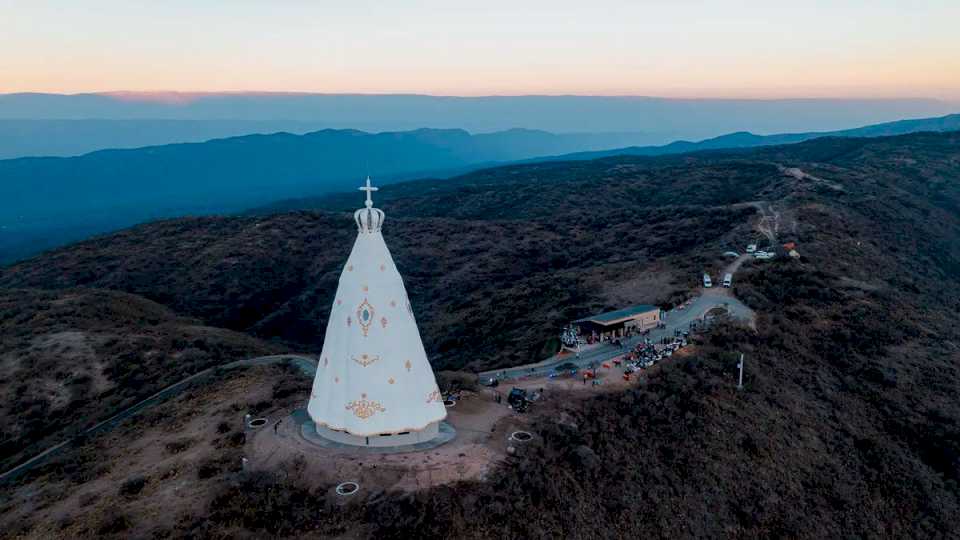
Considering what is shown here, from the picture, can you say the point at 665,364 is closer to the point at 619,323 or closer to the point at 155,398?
the point at 619,323

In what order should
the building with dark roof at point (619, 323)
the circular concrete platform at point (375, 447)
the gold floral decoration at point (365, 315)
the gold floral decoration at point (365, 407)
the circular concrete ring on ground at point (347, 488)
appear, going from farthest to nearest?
the building with dark roof at point (619, 323)
the circular concrete platform at point (375, 447)
the gold floral decoration at point (365, 407)
the gold floral decoration at point (365, 315)
the circular concrete ring on ground at point (347, 488)

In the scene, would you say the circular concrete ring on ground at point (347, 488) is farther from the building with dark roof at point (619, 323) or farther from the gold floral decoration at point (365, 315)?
the building with dark roof at point (619, 323)

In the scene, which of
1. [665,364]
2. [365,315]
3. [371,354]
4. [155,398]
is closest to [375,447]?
[371,354]

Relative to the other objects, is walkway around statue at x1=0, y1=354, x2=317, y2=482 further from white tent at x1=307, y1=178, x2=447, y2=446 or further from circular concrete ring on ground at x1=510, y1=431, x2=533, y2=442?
circular concrete ring on ground at x1=510, y1=431, x2=533, y2=442

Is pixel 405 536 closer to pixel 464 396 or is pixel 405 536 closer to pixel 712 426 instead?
pixel 464 396

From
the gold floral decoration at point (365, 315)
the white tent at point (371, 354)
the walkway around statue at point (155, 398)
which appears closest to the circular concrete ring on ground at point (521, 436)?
the white tent at point (371, 354)

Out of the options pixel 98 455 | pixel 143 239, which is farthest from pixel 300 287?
pixel 98 455
